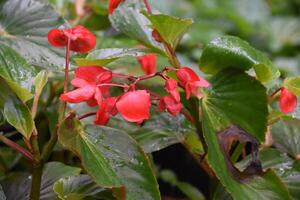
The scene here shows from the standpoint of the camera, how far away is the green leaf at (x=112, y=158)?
20.4 inches

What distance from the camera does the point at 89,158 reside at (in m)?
0.53

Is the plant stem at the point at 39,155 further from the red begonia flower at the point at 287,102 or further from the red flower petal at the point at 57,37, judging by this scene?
the red begonia flower at the point at 287,102

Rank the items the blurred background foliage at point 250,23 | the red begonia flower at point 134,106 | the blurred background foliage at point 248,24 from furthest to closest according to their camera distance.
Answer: the blurred background foliage at point 250,23 < the blurred background foliage at point 248,24 < the red begonia flower at point 134,106

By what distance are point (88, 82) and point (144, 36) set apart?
17 centimetres

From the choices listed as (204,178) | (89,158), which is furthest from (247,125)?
(204,178)

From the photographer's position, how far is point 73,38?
583 mm

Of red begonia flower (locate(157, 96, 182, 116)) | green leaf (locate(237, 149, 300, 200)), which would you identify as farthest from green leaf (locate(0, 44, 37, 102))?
green leaf (locate(237, 149, 300, 200))

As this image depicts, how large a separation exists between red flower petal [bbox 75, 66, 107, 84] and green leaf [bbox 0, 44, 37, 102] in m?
0.05

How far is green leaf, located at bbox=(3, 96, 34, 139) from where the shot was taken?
0.55 m

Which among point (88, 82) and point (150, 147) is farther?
point (150, 147)

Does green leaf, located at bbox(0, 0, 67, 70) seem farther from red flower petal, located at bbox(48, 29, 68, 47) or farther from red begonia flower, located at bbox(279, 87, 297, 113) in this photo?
red begonia flower, located at bbox(279, 87, 297, 113)

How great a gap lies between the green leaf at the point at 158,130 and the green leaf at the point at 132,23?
3.7 inches

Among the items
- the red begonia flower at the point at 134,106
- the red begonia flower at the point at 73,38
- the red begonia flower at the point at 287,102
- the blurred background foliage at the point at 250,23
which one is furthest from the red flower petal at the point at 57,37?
the blurred background foliage at the point at 250,23

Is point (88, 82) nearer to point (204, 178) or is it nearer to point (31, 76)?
point (31, 76)
